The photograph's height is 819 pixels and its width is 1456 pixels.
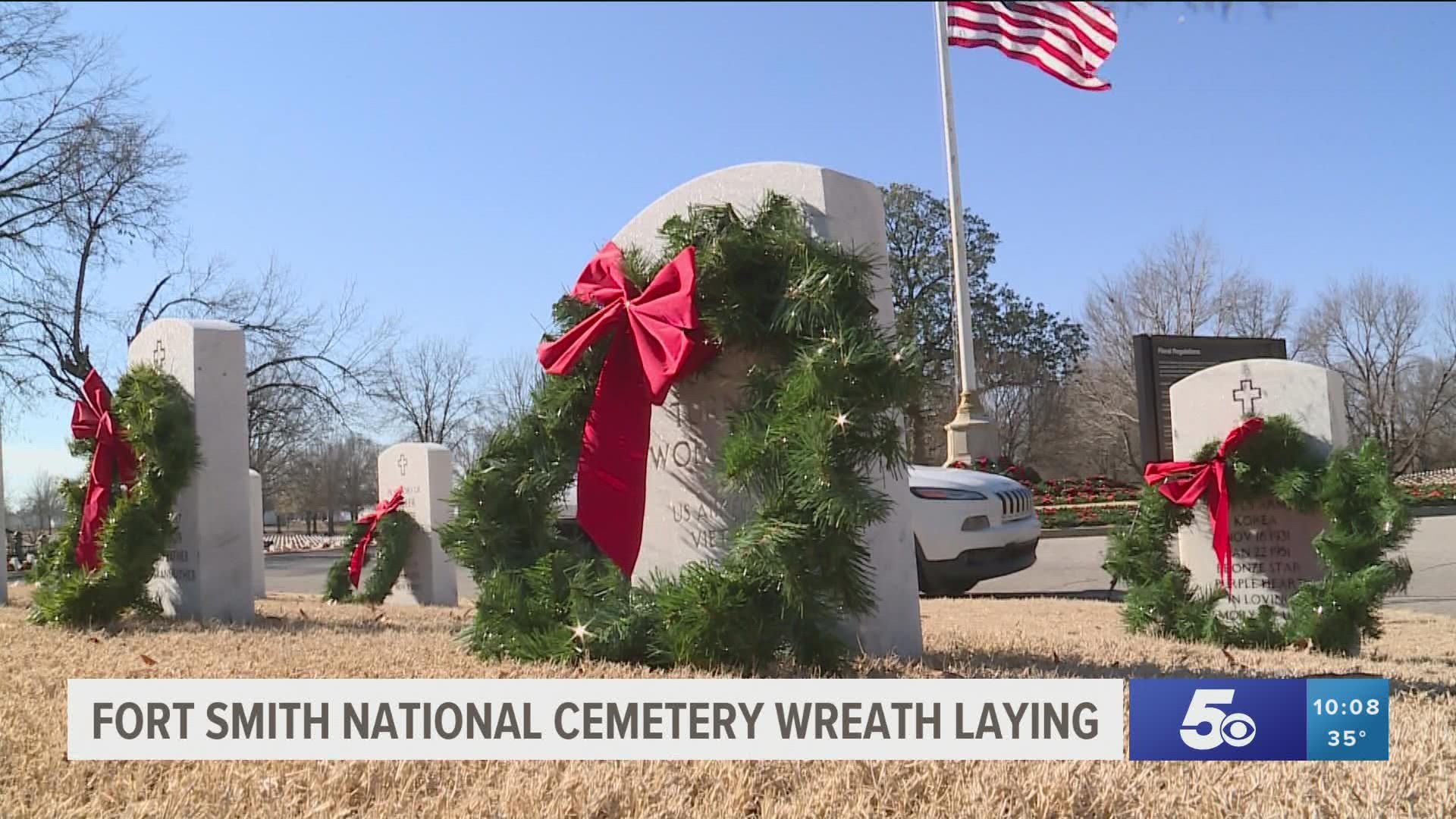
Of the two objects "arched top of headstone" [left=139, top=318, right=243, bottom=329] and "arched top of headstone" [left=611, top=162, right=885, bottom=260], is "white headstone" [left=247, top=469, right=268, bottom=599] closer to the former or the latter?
"arched top of headstone" [left=139, top=318, right=243, bottom=329]

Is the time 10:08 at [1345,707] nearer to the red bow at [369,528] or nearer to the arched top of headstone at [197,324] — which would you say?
the arched top of headstone at [197,324]

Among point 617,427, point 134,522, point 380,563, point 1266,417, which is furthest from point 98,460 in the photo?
point 1266,417

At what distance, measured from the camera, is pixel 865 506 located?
3746 millimetres

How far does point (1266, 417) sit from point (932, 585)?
4461 millimetres

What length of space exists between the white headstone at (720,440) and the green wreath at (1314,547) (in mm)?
2198

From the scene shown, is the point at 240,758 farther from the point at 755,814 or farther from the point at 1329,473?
the point at 1329,473

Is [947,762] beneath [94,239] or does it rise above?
beneath

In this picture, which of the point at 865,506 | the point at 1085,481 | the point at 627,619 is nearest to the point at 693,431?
the point at 627,619

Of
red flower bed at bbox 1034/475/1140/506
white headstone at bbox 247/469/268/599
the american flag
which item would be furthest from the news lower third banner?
red flower bed at bbox 1034/475/1140/506

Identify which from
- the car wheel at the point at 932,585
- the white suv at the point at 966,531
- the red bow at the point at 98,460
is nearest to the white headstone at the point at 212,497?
the red bow at the point at 98,460

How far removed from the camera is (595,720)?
3242 millimetres

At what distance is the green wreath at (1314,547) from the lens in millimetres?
5641

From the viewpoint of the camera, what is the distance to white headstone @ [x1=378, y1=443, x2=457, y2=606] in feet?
34.0

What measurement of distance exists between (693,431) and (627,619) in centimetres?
97
